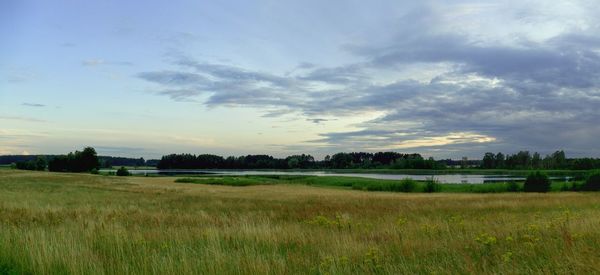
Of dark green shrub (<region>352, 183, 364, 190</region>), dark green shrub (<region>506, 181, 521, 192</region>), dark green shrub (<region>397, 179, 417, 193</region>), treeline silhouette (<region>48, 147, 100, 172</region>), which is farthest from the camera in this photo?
treeline silhouette (<region>48, 147, 100, 172</region>)

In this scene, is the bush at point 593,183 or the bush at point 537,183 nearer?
the bush at point 537,183

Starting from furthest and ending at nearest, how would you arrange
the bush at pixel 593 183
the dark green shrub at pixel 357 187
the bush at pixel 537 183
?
the dark green shrub at pixel 357 187 < the bush at pixel 593 183 < the bush at pixel 537 183

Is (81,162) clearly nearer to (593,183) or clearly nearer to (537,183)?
(537,183)

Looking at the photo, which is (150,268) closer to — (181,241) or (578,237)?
(181,241)

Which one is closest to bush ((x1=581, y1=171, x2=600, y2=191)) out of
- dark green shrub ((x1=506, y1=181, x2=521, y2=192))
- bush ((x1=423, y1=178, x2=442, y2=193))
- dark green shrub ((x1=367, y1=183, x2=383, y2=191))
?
dark green shrub ((x1=506, y1=181, x2=521, y2=192))

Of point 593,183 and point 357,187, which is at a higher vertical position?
point 593,183

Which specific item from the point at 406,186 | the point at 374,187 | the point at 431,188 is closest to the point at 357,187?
the point at 374,187

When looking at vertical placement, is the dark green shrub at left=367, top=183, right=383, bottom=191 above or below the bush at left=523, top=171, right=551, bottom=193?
below

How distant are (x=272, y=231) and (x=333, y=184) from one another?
80285mm

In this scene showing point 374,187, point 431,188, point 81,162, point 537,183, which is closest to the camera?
point 537,183

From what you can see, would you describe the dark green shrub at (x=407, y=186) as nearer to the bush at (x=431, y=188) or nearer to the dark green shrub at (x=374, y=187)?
the bush at (x=431, y=188)

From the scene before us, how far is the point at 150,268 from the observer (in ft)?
22.9

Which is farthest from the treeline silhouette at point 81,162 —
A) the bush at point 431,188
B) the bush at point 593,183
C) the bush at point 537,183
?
the bush at point 593,183

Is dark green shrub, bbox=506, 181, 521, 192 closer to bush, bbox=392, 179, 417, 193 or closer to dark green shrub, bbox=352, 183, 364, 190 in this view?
bush, bbox=392, 179, 417, 193
